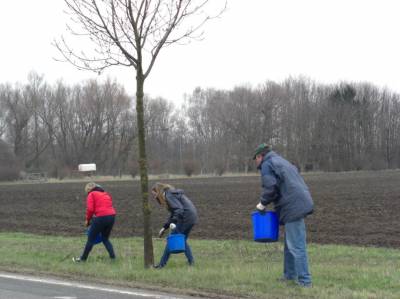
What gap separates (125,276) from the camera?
8.84 m

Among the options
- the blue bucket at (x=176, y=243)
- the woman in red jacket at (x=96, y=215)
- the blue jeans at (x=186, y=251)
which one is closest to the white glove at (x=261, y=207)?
the blue bucket at (x=176, y=243)

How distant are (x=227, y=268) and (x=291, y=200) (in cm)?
214

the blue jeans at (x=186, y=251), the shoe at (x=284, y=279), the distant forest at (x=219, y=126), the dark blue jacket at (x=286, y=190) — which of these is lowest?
the shoe at (x=284, y=279)

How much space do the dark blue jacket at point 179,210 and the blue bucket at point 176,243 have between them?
0.30m

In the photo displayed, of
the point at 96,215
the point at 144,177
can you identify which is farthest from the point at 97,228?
the point at 144,177

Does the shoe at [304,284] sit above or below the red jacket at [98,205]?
below

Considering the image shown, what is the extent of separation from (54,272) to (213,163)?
263 feet

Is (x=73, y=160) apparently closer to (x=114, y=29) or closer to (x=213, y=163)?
(x=213, y=163)

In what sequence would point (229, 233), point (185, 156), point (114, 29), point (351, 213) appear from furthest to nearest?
point (185, 156) → point (351, 213) → point (229, 233) → point (114, 29)

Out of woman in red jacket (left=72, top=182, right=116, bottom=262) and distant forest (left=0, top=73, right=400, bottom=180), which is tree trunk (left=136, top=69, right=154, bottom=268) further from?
distant forest (left=0, top=73, right=400, bottom=180)

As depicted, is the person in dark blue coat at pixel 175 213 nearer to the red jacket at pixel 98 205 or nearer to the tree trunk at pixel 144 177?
the tree trunk at pixel 144 177

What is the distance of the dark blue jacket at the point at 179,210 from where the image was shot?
9617 millimetres

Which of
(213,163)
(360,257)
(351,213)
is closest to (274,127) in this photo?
(213,163)

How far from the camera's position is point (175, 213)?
31.5 ft
